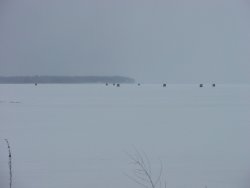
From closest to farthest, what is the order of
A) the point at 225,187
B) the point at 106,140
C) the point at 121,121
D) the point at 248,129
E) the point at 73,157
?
the point at 225,187 < the point at 73,157 < the point at 106,140 < the point at 248,129 < the point at 121,121

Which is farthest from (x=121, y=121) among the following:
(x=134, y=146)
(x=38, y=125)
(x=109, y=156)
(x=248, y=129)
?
(x=109, y=156)

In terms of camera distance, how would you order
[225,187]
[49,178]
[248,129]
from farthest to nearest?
[248,129], [49,178], [225,187]

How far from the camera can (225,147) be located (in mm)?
11820

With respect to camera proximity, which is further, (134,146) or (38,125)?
(38,125)

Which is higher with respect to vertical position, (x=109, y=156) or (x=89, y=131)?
(x=89, y=131)

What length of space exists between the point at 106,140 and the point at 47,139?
152cm

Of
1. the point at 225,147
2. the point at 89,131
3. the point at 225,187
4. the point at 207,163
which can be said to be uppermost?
the point at 89,131

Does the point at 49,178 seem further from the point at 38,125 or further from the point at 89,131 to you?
the point at 38,125

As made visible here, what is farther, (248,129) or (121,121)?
(121,121)

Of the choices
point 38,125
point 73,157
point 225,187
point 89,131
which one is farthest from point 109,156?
point 38,125

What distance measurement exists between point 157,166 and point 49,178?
1987mm

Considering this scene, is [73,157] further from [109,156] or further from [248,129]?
[248,129]

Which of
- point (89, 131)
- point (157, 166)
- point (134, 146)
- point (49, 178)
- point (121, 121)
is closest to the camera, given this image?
point (49, 178)

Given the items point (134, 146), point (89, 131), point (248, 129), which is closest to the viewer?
point (134, 146)
